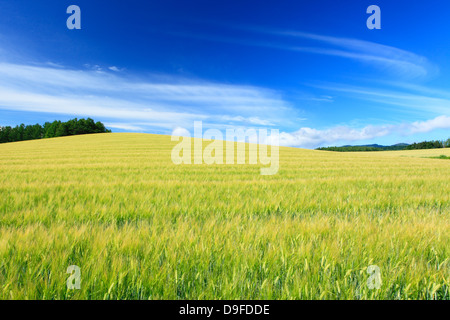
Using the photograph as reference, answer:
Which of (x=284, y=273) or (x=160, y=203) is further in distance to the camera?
(x=160, y=203)

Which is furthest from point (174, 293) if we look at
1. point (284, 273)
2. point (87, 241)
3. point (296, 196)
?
point (296, 196)

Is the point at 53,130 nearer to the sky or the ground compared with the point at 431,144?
nearer to the sky

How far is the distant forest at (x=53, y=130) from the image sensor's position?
82562mm

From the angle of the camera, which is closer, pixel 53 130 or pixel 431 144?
pixel 431 144

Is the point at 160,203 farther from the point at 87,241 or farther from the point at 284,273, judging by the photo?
the point at 284,273

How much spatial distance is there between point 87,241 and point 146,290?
1050 mm

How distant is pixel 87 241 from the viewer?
2068mm

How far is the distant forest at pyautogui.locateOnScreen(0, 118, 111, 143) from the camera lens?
82562 mm

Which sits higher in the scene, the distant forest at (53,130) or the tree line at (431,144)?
the distant forest at (53,130)

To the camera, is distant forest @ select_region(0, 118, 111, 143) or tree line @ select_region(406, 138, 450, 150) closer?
tree line @ select_region(406, 138, 450, 150)

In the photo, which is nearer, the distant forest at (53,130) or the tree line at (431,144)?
the tree line at (431,144)

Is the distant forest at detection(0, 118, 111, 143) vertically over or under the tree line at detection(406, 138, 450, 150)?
over

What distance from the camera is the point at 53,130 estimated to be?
279 ft
